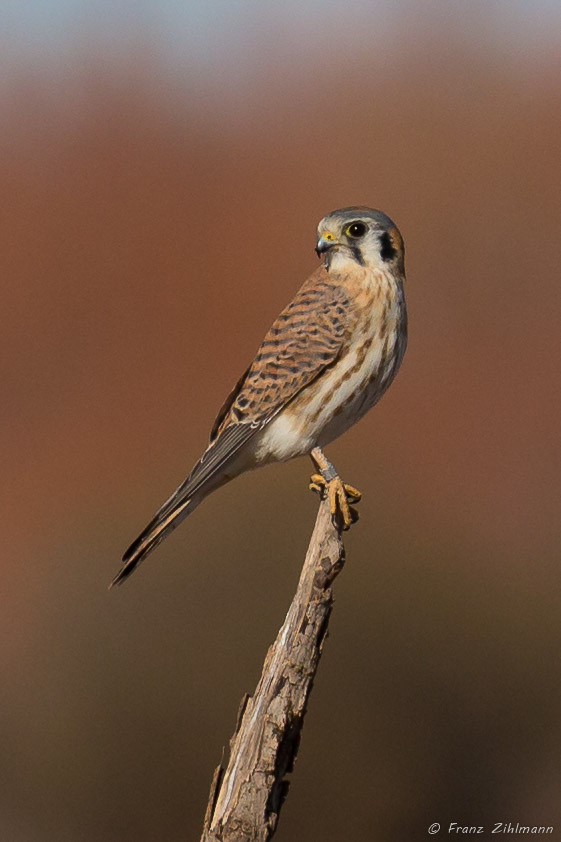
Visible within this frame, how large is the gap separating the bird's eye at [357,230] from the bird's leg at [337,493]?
0.83 metres

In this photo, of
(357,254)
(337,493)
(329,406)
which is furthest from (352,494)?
(357,254)

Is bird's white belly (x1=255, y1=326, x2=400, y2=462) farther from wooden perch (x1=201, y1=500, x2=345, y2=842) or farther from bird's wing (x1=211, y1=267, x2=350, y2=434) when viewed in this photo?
wooden perch (x1=201, y1=500, x2=345, y2=842)

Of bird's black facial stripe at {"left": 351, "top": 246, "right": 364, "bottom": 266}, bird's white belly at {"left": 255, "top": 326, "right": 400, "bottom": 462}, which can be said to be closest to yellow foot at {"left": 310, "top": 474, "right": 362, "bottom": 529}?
bird's white belly at {"left": 255, "top": 326, "right": 400, "bottom": 462}

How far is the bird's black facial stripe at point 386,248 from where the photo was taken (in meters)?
4.44

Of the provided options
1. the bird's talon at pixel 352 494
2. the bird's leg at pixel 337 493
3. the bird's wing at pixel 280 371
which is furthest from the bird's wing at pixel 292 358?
the bird's talon at pixel 352 494

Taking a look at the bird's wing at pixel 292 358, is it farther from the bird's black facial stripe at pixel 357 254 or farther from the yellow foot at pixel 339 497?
the yellow foot at pixel 339 497

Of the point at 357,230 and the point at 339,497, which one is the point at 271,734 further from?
the point at 357,230

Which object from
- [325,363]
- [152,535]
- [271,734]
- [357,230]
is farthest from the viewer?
[357,230]

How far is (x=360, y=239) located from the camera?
4.44 m

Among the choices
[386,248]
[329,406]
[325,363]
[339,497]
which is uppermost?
[386,248]

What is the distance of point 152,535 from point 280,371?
81cm

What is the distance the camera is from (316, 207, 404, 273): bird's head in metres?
4.41

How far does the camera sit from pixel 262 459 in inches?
175

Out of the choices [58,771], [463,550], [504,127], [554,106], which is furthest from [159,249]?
[58,771]
